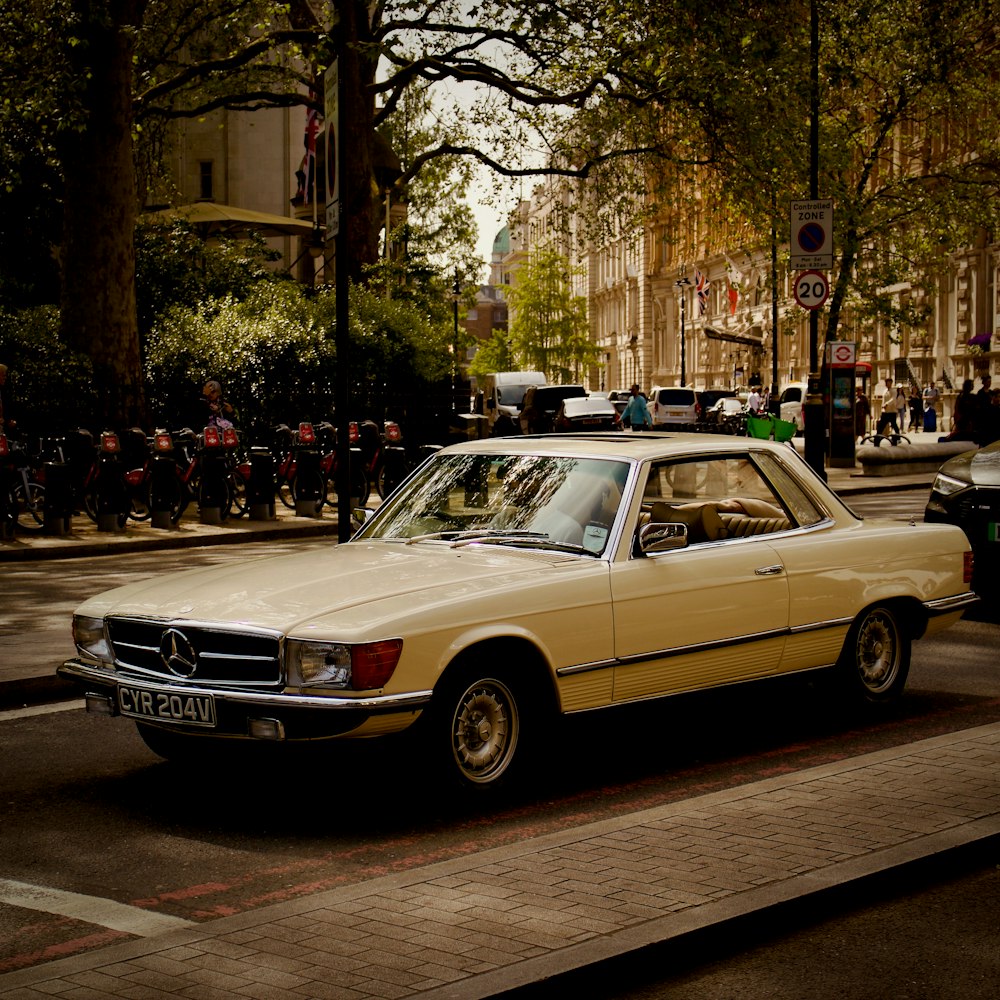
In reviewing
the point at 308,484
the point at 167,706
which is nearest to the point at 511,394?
the point at 308,484

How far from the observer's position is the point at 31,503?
19578 mm

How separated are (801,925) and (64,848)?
260 cm

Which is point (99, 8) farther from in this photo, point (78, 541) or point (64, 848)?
point (64, 848)

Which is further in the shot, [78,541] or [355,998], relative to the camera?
[78,541]

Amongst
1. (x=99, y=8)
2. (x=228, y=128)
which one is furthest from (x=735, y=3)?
(x=228, y=128)

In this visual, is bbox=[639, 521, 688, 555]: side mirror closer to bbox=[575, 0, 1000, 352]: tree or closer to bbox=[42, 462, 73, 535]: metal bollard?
bbox=[42, 462, 73, 535]: metal bollard

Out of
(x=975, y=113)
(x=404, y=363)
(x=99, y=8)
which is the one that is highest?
(x=975, y=113)

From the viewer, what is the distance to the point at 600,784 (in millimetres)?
6703

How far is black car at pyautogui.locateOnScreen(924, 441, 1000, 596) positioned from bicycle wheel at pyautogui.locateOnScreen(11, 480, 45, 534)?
11.0 meters

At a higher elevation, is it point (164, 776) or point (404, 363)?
point (404, 363)

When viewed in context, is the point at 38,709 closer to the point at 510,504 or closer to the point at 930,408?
the point at 510,504

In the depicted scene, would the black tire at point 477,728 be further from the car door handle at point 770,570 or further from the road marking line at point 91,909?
the car door handle at point 770,570

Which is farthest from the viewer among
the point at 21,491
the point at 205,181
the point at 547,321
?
the point at 547,321

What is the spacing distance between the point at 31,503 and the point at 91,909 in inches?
602
